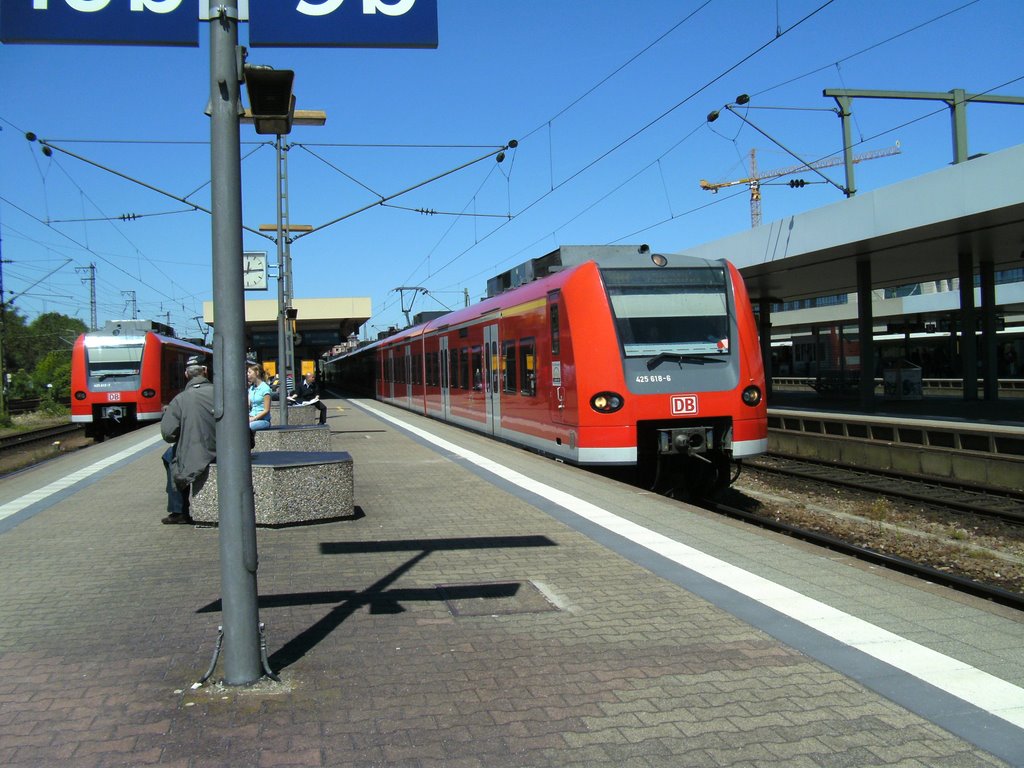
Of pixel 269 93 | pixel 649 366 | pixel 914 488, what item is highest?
pixel 269 93

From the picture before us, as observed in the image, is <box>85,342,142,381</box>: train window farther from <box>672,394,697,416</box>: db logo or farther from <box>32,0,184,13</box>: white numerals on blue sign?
<box>32,0,184,13</box>: white numerals on blue sign

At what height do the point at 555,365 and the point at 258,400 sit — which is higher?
the point at 555,365

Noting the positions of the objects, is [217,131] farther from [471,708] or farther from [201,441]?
[201,441]

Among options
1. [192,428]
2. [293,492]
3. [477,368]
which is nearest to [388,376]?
[477,368]

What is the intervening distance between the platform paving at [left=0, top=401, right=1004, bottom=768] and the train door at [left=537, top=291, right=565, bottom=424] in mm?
4612

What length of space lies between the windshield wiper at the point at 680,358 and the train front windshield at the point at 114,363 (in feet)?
63.1

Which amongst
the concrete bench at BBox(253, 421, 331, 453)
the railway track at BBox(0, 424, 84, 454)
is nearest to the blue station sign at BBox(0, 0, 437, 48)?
the concrete bench at BBox(253, 421, 331, 453)

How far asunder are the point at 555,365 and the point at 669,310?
1683 mm

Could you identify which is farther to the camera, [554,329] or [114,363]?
[114,363]

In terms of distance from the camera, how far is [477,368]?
1822 cm

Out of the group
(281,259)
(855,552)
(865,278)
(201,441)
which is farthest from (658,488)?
(865,278)

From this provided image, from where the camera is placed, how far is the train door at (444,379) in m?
22.0

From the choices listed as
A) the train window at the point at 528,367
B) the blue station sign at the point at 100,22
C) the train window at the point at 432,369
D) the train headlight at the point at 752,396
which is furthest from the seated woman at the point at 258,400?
the train window at the point at 432,369

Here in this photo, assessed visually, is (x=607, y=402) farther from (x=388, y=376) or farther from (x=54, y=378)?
(x=54, y=378)
